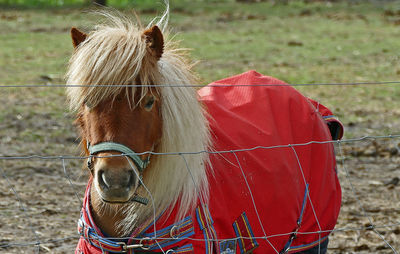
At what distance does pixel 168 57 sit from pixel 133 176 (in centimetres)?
64

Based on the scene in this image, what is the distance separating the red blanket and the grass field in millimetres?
302

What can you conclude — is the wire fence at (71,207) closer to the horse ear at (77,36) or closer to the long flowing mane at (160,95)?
the long flowing mane at (160,95)

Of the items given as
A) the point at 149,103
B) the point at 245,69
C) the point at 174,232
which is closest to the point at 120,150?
the point at 149,103

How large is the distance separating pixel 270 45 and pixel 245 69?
1.98 m

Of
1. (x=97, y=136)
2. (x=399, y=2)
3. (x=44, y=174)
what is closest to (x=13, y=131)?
(x=44, y=174)

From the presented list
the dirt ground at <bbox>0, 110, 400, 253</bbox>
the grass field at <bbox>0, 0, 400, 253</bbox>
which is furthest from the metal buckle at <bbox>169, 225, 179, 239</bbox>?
the dirt ground at <bbox>0, 110, 400, 253</bbox>

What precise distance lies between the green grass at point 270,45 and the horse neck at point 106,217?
2.73 m

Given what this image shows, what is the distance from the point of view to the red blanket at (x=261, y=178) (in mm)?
2645

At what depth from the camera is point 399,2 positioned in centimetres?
1521

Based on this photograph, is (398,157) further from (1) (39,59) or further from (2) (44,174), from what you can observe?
(1) (39,59)

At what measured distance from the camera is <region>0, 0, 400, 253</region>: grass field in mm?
4492

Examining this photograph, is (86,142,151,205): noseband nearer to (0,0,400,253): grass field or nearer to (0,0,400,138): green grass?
(0,0,400,253): grass field

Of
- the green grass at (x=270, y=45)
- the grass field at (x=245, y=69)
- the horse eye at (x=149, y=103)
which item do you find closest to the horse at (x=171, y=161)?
the horse eye at (x=149, y=103)

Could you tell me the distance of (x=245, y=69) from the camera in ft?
28.6
